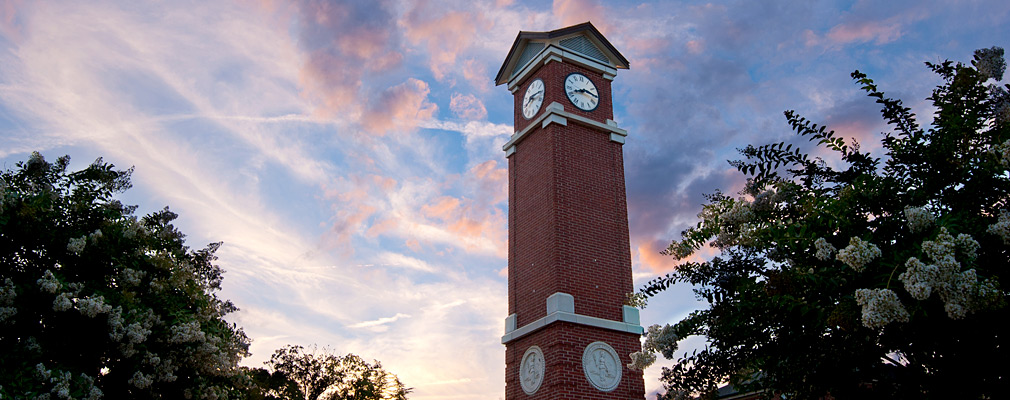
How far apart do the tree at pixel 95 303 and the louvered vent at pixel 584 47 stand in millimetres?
11893

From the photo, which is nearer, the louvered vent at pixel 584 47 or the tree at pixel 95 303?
the tree at pixel 95 303

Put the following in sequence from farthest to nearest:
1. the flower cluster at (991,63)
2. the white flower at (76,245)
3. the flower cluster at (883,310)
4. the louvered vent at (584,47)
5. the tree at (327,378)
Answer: the tree at (327,378) → the louvered vent at (584,47) → the white flower at (76,245) → the flower cluster at (991,63) → the flower cluster at (883,310)

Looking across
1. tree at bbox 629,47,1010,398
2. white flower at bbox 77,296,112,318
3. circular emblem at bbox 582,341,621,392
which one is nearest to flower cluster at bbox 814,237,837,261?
tree at bbox 629,47,1010,398

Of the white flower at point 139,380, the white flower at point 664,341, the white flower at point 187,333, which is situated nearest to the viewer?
the white flower at point 664,341

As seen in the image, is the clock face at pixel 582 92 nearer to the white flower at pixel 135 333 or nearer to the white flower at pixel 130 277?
the white flower at pixel 130 277

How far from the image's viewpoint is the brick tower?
15.4m

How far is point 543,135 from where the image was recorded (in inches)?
709

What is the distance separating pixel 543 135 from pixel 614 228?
A: 305 centimetres

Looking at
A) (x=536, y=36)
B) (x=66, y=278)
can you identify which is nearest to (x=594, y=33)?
(x=536, y=36)

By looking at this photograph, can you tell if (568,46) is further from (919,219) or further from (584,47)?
(919,219)

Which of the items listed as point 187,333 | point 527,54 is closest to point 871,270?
point 187,333

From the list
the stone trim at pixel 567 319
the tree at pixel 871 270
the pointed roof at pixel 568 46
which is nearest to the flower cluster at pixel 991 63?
the tree at pixel 871 270

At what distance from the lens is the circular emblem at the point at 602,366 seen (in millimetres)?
15234

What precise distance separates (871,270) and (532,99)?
13.8m
